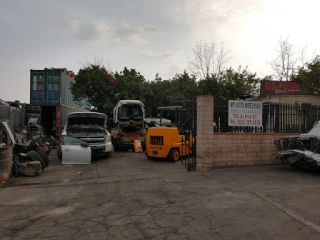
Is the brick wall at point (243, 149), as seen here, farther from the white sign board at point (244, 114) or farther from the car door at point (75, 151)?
the car door at point (75, 151)

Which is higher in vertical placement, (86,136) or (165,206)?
(86,136)

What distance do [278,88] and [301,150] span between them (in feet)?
53.8

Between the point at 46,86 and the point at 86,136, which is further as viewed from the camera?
the point at 46,86

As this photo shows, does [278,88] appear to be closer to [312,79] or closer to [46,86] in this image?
[312,79]

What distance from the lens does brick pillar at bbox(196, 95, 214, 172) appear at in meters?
9.20

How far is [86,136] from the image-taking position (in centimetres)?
1260

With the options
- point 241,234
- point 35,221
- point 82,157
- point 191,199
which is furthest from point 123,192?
point 82,157

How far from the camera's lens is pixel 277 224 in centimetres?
462

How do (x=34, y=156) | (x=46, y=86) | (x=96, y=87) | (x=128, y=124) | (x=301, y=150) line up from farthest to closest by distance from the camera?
(x=96, y=87)
(x=46, y=86)
(x=128, y=124)
(x=34, y=156)
(x=301, y=150)

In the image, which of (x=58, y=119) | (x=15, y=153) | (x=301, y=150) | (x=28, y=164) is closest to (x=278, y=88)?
(x=301, y=150)

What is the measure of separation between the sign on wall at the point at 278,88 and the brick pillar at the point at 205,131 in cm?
1564

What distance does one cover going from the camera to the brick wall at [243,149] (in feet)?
31.1

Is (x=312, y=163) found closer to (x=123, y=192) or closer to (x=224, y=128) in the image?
(x=224, y=128)

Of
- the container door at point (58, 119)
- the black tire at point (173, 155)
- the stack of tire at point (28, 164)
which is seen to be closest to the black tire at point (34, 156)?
the stack of tire at point (28, 164)
